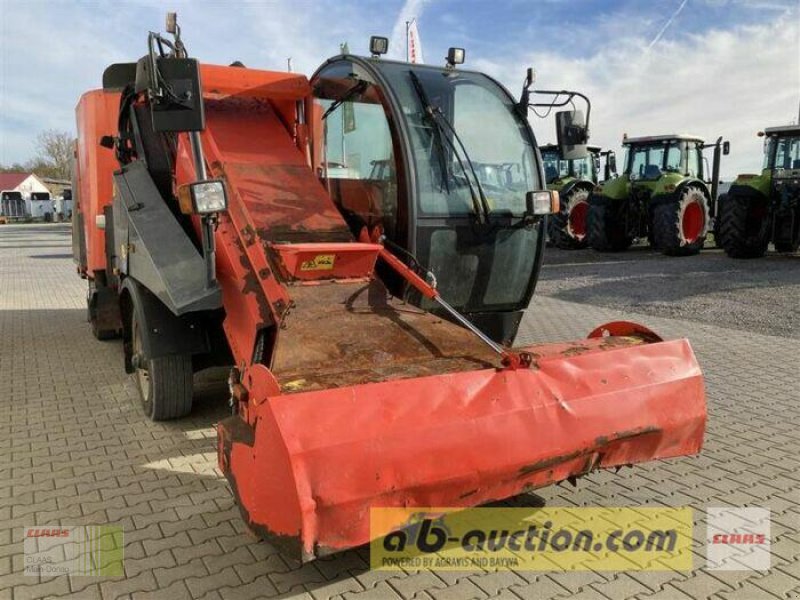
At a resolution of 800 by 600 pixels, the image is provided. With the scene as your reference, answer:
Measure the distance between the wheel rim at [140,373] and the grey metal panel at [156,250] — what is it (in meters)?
0.48

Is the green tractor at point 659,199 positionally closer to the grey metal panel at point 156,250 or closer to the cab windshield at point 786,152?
the cab windshield at point 786,152

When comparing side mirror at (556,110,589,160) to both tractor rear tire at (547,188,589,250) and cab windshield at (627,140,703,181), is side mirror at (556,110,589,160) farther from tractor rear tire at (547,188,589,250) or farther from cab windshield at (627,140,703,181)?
tractor rear tire at (547,188,589,250)

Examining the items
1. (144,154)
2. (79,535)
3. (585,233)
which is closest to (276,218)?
(144,154)

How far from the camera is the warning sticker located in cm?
345

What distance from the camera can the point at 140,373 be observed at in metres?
4.90

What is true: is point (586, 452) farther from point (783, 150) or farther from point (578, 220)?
point (578, 220)

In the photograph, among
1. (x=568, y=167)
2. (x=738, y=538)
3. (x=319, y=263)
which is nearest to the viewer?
(x=738, y=538)

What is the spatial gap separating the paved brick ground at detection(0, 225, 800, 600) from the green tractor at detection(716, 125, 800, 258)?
8091 mm

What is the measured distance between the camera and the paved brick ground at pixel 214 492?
8.82 ft

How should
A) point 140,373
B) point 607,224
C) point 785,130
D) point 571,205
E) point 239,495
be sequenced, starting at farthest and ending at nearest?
1. point 571,205
2. point 607,224
3. point 785,130
4. point 140,373
5. point 239,495

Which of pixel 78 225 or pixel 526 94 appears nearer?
pixel 526 94

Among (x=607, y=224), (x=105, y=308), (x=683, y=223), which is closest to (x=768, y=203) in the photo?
(x=683, y=223)

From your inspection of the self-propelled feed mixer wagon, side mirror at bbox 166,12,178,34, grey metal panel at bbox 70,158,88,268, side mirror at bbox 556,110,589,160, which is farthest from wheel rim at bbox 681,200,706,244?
side mirror at bbox 166,12,178,34

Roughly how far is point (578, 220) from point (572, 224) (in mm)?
281
